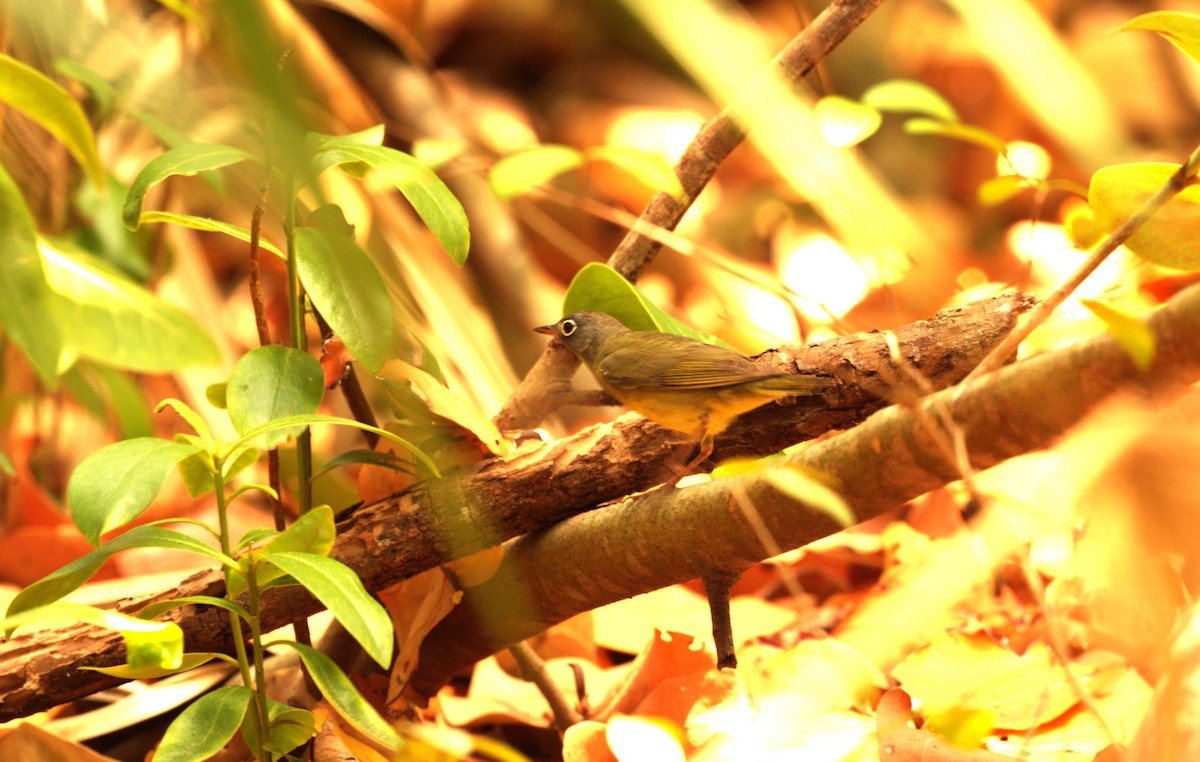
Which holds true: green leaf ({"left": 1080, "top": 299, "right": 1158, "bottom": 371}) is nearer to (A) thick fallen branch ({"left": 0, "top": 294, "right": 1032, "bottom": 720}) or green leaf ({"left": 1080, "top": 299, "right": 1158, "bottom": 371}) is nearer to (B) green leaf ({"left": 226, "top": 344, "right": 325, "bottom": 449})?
(A) thick fallen branch ({"left": 0, "top": 294, "right": 1032, "bottom": 720})

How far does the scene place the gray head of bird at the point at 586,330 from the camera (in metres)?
2.04

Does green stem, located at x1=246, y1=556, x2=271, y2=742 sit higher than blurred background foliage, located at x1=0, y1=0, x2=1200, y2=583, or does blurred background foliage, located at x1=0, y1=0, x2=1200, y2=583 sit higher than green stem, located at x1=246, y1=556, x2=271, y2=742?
blurred background foliage, located at x1=0, y1=0, x2=1200, y2=583

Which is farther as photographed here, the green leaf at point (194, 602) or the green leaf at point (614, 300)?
the green leaf at point (614, 300)

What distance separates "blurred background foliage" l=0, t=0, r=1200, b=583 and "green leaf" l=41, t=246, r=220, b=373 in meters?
0.27

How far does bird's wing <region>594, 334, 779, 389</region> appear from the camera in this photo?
1754mm

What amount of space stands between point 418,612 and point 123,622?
0.71 metres

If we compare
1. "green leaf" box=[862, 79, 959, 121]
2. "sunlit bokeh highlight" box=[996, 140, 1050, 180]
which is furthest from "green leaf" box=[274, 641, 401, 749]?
"sunlit bokeh highlight" box=[996, 140, 1050, 180]

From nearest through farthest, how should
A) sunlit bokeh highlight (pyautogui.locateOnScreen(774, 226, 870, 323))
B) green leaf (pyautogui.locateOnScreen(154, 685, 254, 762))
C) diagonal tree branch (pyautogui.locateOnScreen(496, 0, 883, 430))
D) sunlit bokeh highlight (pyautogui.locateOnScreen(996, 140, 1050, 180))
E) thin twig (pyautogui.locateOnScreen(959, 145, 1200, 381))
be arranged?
thin twig (pyautogui.locateOnScreen(959, 145, 1200, 381))
green leaf (pyautogui.locateOnScreen(154, 685, 254, 762))
diagonal tree branch (pyautogui.locateOnScreen(496, 0, 883, 430))
sunlit bokeh highlight (pyautogui.locateOnScreen(996, 140, 1050, 180))
sunlit bokeh highlight (pyautogui.locateOnScreen(774, 226, 870, 323))

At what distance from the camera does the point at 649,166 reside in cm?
208

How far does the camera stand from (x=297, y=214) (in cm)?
158

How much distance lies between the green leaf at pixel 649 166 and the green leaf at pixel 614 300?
0.70ft

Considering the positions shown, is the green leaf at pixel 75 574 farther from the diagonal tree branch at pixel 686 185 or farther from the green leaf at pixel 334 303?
the diagonal tree branch at pixel 686 185

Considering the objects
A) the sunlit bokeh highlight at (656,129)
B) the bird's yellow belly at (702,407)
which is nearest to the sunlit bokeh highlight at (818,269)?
the sunlit bokeh highlight at (656,129)

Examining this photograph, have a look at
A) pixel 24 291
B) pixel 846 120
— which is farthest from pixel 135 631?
pixel 846 120
